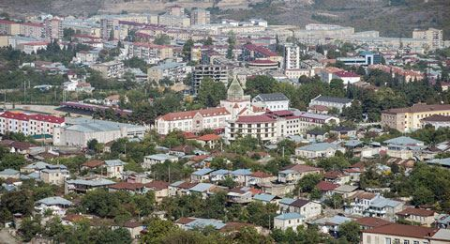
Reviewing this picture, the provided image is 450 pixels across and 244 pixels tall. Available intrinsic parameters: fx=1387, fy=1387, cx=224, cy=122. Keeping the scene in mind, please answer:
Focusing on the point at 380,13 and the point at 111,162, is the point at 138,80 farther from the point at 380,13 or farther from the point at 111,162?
the point at 380,13

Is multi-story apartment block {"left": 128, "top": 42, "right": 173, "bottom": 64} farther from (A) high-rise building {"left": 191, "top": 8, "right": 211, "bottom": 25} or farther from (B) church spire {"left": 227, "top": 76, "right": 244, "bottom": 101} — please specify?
(B) church spire {"left": 227, "top": 76, "right": 244, "bottom": 101}

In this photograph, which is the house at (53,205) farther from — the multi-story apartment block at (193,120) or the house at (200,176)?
the multi-story apartment block at (193,120)

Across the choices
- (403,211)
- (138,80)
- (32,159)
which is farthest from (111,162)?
(138,80)

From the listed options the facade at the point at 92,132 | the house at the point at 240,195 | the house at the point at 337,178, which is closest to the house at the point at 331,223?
the house at the point at 240,195

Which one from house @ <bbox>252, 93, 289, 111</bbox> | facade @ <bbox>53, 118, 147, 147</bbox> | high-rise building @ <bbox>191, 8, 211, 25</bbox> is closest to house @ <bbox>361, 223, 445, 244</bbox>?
facade @ <bbox>53, 118, 147, 147</bbox>

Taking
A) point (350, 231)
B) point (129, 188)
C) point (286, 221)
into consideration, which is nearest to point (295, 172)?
→ point (129, 188)
